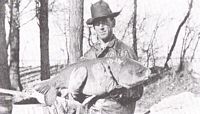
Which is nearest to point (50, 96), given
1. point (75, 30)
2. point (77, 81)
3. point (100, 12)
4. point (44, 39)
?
point (77, 81)

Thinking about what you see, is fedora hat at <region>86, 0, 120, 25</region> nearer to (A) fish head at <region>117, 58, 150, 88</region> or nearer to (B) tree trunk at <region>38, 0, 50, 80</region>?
(A) fish head at <region>117, 58, 150, 88</region>

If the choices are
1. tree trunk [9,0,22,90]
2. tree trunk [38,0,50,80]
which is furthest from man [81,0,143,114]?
tree trunk [9,0,22,90]

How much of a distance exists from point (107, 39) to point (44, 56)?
8.75 meters

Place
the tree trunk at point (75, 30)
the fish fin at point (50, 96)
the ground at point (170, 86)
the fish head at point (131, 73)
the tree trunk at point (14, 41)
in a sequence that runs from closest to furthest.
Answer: the fish head at point (131, 73), the fish fin at point (50, 96), the tree trunk at point (75, 30), the tree trunk at point (14, 41), the ground at point (170, 86)

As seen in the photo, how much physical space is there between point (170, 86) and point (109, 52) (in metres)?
13.1

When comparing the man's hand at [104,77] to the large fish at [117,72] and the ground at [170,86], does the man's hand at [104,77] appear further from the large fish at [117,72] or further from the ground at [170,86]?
the ground at [170,86]

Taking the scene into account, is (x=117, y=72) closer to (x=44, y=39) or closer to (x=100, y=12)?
(x=100, y=12)

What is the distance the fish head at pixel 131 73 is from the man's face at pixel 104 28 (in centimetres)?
34

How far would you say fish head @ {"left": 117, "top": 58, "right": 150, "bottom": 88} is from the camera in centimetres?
362

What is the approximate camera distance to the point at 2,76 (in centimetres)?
939

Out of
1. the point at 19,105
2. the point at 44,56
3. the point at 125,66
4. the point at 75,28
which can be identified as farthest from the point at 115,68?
the point at 44,56

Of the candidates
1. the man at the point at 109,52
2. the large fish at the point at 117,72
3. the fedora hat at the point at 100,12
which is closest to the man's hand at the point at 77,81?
the large fish at the point at 117,72

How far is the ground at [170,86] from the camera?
15.1 metres

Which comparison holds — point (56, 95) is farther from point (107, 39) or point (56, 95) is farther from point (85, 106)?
point (107, 39)
